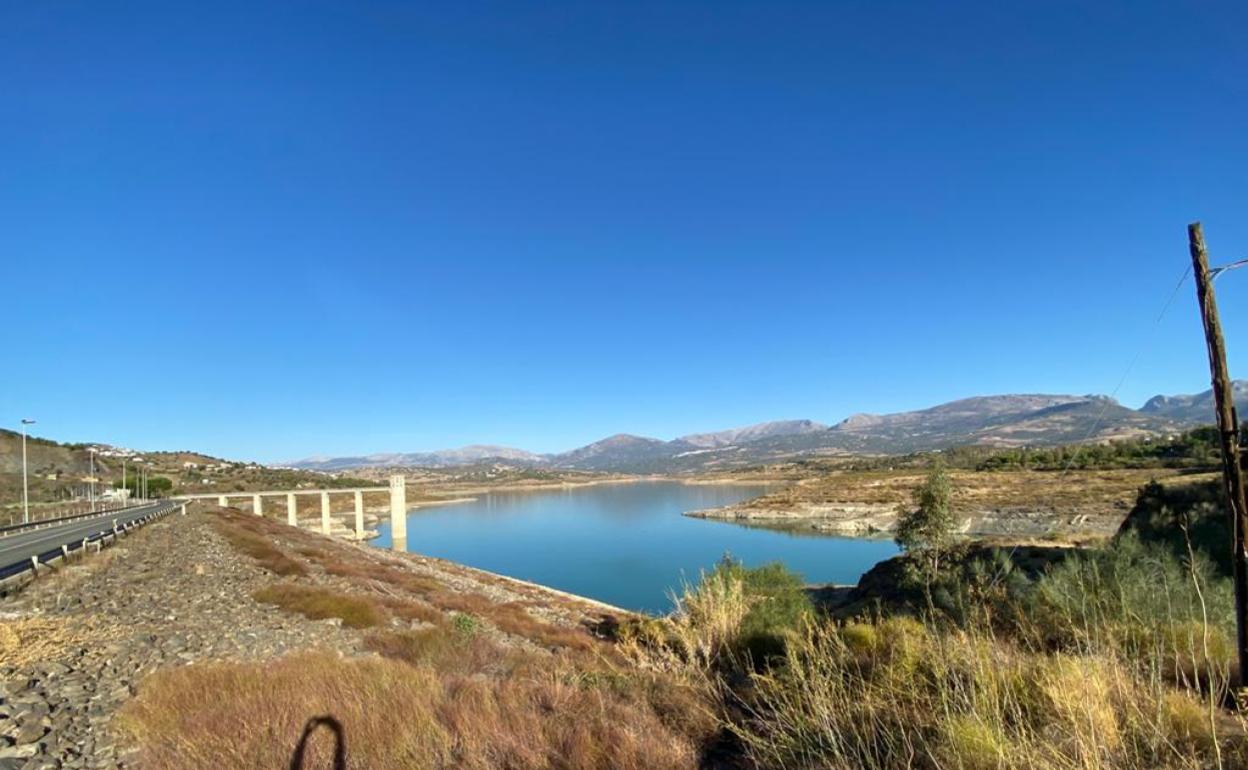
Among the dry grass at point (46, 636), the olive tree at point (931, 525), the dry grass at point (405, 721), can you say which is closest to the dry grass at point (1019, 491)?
the olive tree at point (931, 525)

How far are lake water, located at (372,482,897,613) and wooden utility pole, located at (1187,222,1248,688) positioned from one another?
23415mm

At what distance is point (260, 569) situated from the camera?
857 inches

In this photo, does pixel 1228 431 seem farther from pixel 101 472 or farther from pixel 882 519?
pixel 101 472

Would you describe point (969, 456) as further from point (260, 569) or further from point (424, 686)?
point (424, 686)

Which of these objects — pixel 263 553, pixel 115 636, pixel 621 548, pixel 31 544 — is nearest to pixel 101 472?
pixel 621 548

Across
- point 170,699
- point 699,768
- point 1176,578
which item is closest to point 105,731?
point 170,699

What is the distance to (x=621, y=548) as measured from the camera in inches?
2537

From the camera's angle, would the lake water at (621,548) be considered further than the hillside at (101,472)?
No

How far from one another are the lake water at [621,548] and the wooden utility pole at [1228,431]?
76.8 ft

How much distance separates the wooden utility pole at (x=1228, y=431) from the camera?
15.1 feet

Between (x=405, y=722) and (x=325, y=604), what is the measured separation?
37.9 ft

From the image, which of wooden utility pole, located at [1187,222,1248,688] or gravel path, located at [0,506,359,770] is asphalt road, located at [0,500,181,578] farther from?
wooden utility pole, located at [1187,222,1248,688]

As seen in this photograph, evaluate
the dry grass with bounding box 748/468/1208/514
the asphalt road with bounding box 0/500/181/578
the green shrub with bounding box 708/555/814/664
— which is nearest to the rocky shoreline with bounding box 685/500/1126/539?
the dry grass with bounding box 748/468/1208/514

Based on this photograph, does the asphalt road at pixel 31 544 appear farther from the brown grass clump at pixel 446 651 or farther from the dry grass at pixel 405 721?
the dry grass at pixel 405 721
